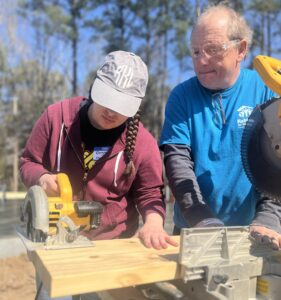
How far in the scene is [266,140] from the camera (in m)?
1.46

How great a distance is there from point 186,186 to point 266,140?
470 mm

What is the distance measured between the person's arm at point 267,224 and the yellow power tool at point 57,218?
23.3 inches

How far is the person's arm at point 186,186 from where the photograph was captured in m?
1.73

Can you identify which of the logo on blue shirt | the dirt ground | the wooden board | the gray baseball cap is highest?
the gray baseball cap

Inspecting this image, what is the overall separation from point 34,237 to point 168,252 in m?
0.48

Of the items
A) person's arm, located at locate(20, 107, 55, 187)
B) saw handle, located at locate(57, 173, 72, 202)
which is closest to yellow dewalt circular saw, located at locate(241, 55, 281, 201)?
saw handle, located at locate(57, 173, 72, 202)

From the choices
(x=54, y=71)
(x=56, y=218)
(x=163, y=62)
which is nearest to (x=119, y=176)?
(x=56, y=218)

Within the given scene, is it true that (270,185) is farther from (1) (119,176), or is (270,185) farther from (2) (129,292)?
(1) (119,176)

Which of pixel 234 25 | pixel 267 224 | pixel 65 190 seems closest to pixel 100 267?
pixel 65 190

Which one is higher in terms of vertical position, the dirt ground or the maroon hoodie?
the maroon hoodie

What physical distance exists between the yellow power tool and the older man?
0.41 meters

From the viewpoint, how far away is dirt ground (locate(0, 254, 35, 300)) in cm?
416

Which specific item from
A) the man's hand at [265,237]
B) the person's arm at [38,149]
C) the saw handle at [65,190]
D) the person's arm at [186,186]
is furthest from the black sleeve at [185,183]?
the person's arm at [38,149]

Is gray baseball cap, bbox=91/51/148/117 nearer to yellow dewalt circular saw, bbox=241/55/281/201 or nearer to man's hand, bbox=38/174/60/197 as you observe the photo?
man's hand, bbox=38/174/60/197
